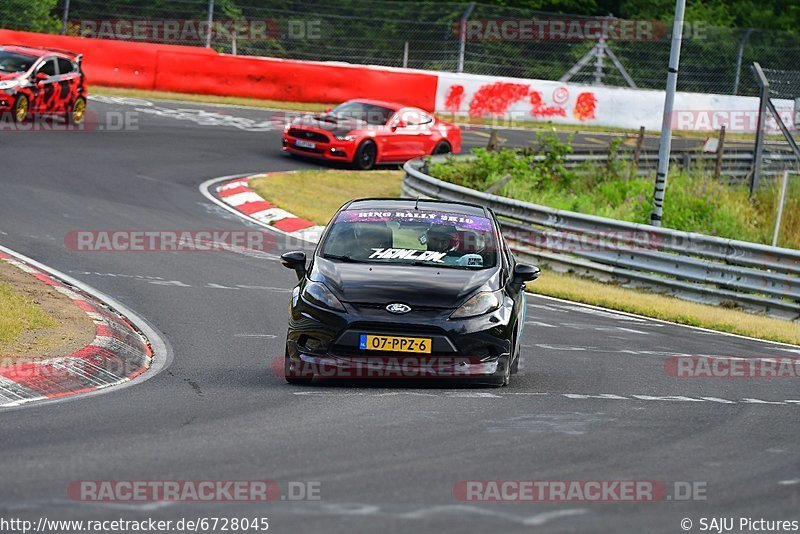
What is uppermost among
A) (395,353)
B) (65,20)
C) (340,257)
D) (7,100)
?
(65,20)

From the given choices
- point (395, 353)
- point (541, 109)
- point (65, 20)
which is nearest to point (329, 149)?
point (65, 20)

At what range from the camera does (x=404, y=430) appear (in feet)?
25.9

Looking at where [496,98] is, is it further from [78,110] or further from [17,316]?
[17,316]

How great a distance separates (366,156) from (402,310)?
1799cm

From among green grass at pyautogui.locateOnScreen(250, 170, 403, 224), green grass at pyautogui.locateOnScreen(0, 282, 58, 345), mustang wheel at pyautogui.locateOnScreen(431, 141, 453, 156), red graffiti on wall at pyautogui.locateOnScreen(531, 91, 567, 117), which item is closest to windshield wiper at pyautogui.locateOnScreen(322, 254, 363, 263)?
green grass at pyautogui.locateOnScreen(0, 282, 58, 345)

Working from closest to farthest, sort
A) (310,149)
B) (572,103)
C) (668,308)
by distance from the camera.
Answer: (668,308) → (310,149) → (572,103)

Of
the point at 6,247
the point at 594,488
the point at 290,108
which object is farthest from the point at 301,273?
the point at 290,108

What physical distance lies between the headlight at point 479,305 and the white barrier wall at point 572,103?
26.3 meters

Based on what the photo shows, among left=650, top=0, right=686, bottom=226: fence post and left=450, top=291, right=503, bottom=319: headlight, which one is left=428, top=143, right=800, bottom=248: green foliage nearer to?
left=650, top=0, right=686, bottom=226: fence post

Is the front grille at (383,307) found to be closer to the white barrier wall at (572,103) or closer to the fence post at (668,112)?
the fence post at (668,112)

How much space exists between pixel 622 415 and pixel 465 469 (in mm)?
2398

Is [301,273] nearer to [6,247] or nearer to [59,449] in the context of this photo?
[59,449]

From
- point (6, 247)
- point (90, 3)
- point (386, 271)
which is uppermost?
point (90, 3)

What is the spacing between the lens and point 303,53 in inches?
1465
